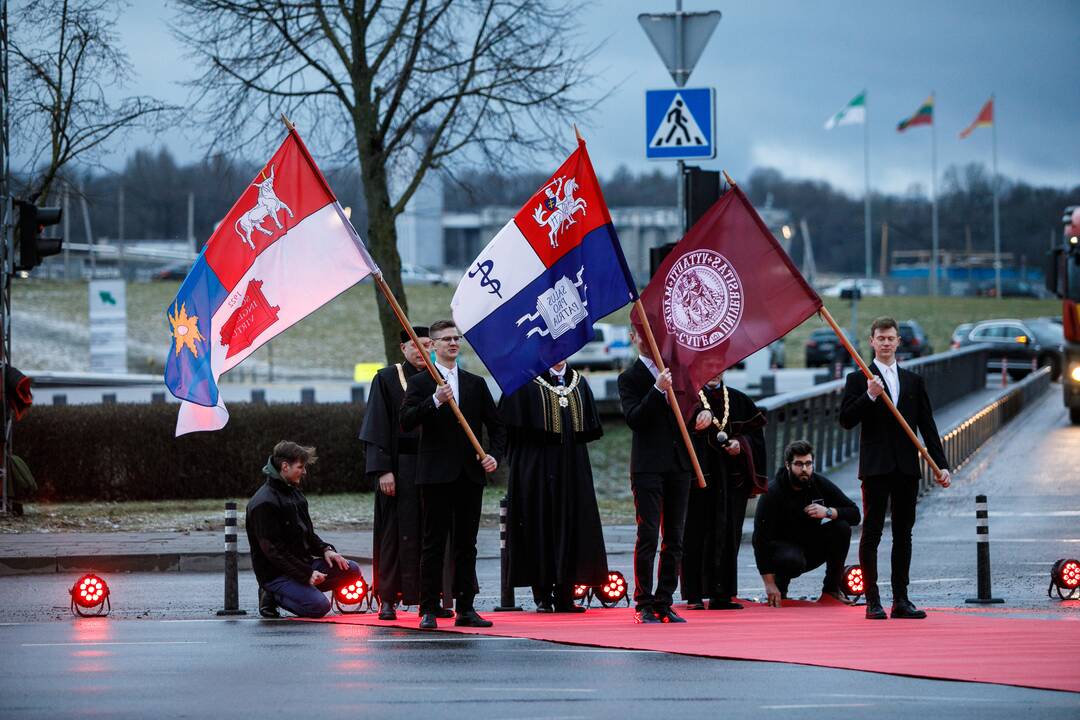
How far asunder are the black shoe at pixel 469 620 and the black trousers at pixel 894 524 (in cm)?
240

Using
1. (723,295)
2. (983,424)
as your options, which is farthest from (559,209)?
(983,424)

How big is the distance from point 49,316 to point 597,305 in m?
67.6

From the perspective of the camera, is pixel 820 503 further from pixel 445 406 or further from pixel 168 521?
pixel 168 521

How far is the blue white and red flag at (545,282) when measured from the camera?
36.5 feet

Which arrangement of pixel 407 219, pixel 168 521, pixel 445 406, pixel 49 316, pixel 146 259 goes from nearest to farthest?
pixel 445 406 → pixel 168 521 → pixel 49 316 → pixel 146 259 → pixel 407 219

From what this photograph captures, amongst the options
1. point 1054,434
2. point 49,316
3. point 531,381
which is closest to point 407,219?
point 49,316

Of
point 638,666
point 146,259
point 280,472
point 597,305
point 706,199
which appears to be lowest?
point 638,666

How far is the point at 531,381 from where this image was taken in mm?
11812

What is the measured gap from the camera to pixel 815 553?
40.9 ft

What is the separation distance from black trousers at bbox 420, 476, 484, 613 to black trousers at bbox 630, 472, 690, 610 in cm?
100

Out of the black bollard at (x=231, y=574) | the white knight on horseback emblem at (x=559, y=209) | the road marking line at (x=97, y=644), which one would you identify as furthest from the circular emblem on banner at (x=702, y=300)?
the road marking line at (x=97, y=644)

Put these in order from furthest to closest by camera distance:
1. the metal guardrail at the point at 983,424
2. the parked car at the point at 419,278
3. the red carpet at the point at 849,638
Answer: the parked car at the point at 419,278 < the metal guardrail at the point at 983,424 < the red carpet at the point at 849,638

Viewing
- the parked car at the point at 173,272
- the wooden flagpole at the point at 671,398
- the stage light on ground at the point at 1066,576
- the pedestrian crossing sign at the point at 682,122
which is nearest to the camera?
the wooden flagpole at the point at 671,398

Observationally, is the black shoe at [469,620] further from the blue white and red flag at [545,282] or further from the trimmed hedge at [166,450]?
the trimmed hedge at [166,450]
